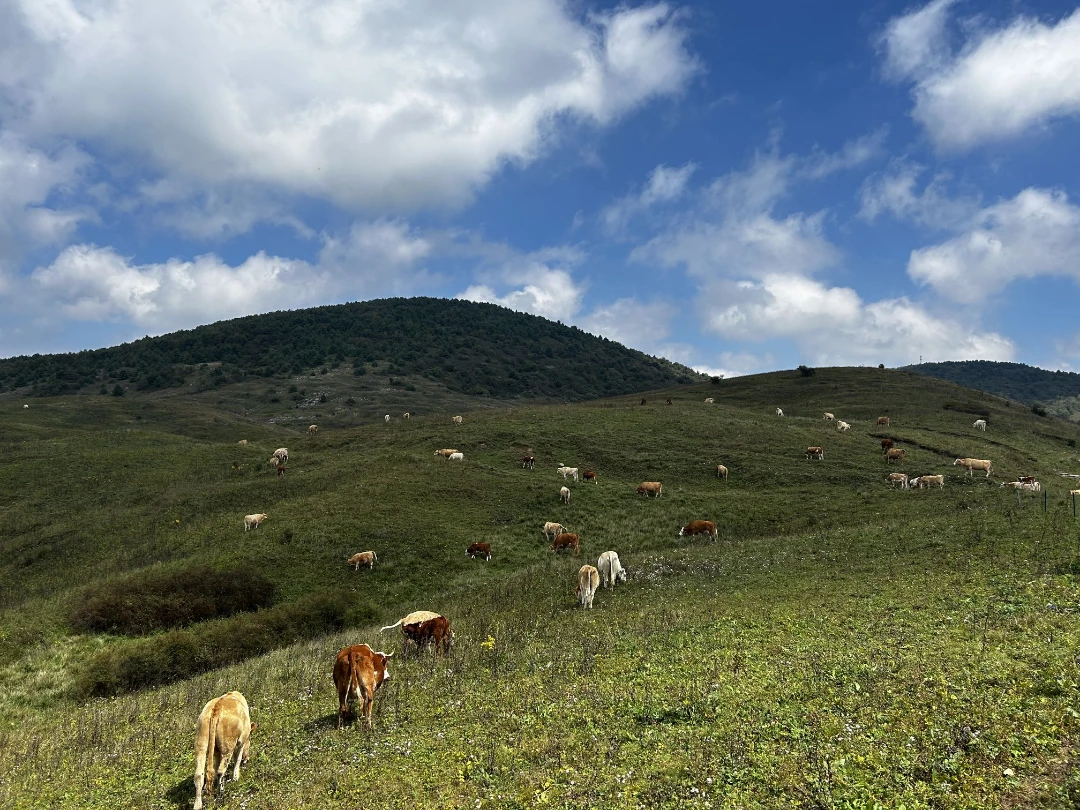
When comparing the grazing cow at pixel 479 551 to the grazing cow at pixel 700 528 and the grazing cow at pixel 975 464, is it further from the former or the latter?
the grazing cow at pixel 975 464

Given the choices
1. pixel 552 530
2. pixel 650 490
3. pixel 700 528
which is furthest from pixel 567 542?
pixel 650 490

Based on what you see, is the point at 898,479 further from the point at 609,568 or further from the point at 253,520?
the point at 253,520

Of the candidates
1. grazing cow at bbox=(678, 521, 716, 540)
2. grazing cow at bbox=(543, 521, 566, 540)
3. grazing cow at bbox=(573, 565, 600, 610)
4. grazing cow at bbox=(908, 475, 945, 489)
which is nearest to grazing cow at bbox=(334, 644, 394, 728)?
grazing cow at bbox=(573, 565, 600, 610)

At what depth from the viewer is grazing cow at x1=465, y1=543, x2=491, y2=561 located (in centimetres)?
3584

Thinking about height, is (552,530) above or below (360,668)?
below

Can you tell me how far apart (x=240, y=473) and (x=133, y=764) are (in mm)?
46407

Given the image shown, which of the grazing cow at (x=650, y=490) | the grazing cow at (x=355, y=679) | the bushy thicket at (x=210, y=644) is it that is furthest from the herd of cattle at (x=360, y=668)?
the grazing cow at (x=650, y=490)

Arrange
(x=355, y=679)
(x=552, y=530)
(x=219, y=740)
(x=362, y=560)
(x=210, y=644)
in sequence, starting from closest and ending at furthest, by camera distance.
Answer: (x=219, y=740) < (x=355, y=679) < (x=210, y=644) < (x=362, y=560) < (x=552, y=530)

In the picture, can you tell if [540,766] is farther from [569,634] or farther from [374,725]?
[569,634]

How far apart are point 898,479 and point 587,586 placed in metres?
33.8

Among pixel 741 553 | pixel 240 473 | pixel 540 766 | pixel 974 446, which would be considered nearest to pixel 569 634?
pixel 540 766

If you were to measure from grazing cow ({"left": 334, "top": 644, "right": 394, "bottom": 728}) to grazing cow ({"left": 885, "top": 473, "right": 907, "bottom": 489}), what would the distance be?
143 ft

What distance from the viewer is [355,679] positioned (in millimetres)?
13289

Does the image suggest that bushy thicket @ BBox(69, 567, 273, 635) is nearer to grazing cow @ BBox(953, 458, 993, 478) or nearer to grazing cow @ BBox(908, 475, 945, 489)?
grazing cow @ BBox(908, 475, 945, 489)
